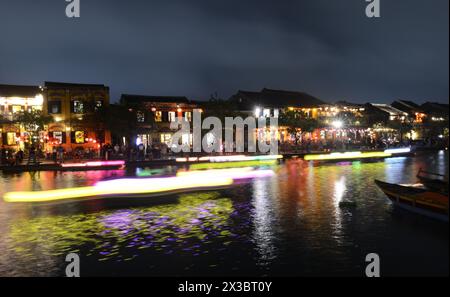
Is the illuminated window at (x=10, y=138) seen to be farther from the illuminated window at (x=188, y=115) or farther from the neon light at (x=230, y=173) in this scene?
the neon light at (x=230, y=173)

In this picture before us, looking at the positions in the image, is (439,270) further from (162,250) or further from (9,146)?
(9,146)

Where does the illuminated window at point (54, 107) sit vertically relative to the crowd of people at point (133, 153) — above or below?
above

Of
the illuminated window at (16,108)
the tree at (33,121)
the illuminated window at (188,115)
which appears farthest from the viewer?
the illuminated window at (188,115)

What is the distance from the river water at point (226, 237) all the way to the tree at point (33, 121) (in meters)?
26.2

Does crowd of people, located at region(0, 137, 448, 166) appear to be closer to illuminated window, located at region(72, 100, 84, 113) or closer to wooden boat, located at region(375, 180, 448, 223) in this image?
illuminated window, located at region(72, 100, 84, 113)

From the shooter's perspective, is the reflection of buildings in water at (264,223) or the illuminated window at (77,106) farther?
the illuminated window at (77,106)

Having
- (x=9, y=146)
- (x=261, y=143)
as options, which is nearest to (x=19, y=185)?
(x=9, y=146)

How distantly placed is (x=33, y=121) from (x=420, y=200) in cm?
→ 3749

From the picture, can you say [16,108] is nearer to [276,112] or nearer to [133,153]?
[133,153]

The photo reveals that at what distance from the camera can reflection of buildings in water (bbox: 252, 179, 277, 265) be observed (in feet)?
33.7

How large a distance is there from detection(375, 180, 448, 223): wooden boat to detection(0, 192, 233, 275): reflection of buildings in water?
233 inches

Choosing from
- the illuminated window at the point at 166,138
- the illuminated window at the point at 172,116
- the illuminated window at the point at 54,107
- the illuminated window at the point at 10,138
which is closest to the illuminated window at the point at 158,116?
the illuminated window at the point at 172,116

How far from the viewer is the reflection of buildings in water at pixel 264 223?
10.3 m

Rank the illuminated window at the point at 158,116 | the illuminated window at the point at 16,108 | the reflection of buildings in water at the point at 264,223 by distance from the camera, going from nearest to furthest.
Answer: the reflection of buildings in water at the point at 264,223, the illuminated window at the point at 16,108, the illuminated window at the point at 158,116
